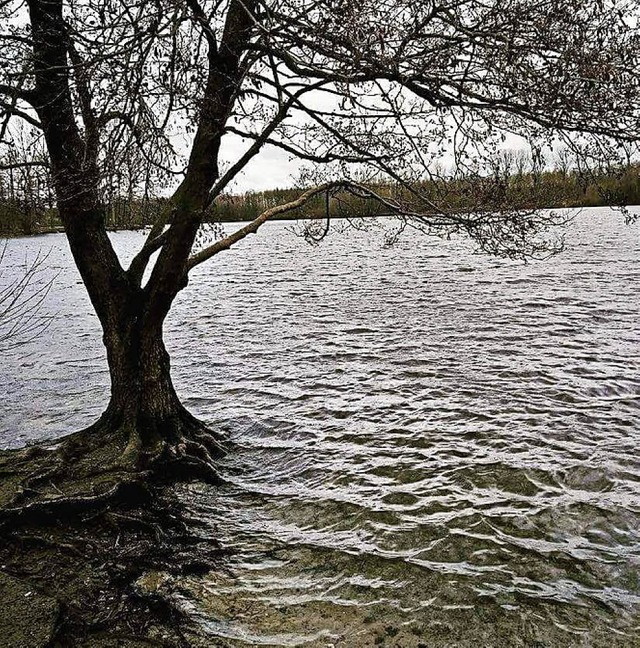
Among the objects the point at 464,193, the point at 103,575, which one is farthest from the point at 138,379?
the point at 464,193

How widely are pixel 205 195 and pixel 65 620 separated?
422 centimetres

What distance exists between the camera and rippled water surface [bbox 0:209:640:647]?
4824 mm

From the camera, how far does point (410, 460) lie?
301 inches

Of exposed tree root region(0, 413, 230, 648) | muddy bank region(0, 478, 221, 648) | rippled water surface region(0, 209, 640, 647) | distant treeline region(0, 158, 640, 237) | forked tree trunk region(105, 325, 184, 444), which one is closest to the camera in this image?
muddy bank region(0, 478, 221, 648)

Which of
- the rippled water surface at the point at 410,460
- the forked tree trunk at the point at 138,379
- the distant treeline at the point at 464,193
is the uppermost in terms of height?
the distant treeline at the point at 464,193

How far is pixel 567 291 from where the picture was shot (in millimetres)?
19062

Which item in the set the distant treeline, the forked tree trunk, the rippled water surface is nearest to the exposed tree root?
the forked tree trunk

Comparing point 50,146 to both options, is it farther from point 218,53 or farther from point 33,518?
point 33,518

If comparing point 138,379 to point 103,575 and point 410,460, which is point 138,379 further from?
point 410,460

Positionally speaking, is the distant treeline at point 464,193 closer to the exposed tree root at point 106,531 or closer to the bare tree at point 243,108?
the bare tree at point 243,108

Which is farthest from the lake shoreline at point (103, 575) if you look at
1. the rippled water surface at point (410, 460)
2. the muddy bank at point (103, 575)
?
the rippled water surface at point (410, 460)

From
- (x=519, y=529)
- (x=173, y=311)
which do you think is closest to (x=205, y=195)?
(x=519, y=529)

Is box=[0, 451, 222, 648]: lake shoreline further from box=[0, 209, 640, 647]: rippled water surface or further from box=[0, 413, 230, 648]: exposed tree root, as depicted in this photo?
box=[0, 209, 640, 647]: rippled water surface

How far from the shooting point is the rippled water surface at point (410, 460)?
4.82m
